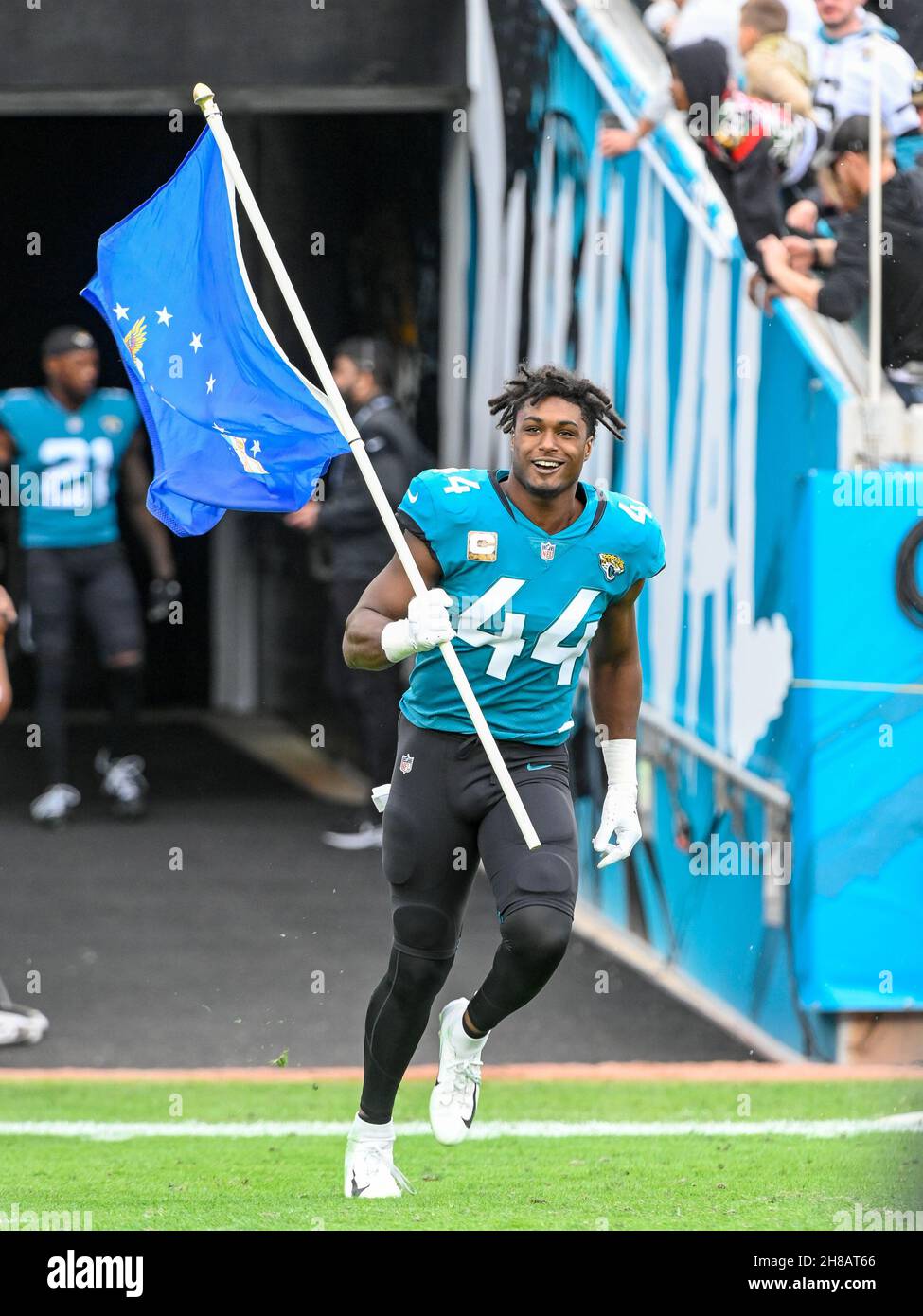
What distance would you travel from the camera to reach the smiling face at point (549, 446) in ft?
17.3

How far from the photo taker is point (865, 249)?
319 inches

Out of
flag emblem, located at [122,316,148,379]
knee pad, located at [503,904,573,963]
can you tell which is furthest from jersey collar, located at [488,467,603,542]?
flag emblem, located at [122,316,148,379]

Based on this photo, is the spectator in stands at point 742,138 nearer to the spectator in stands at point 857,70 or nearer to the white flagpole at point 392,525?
the spectator in stands at point 857,70

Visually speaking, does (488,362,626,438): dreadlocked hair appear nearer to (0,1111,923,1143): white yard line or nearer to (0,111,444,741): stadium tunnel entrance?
(0,1111,923,1143): white yard line

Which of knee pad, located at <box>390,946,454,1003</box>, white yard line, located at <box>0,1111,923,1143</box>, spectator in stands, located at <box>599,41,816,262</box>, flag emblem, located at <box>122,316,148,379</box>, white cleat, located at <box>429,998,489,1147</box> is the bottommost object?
white yard line, located at <box>0,1111,923,1143</box>

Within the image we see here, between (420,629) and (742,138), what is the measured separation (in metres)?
3.82

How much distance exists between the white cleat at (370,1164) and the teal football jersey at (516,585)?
109cm

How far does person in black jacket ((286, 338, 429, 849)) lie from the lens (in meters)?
9.71

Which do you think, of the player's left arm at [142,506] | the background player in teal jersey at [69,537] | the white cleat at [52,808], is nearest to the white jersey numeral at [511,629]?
the background player in teal jersey at [69,537]

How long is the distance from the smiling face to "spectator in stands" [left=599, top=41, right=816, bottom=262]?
10.3 ft

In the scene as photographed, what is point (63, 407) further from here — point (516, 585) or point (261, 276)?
point (516, 585)

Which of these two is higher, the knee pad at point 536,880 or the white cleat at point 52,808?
the knee pad at point 536,880

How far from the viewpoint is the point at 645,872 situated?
912 centimetres
